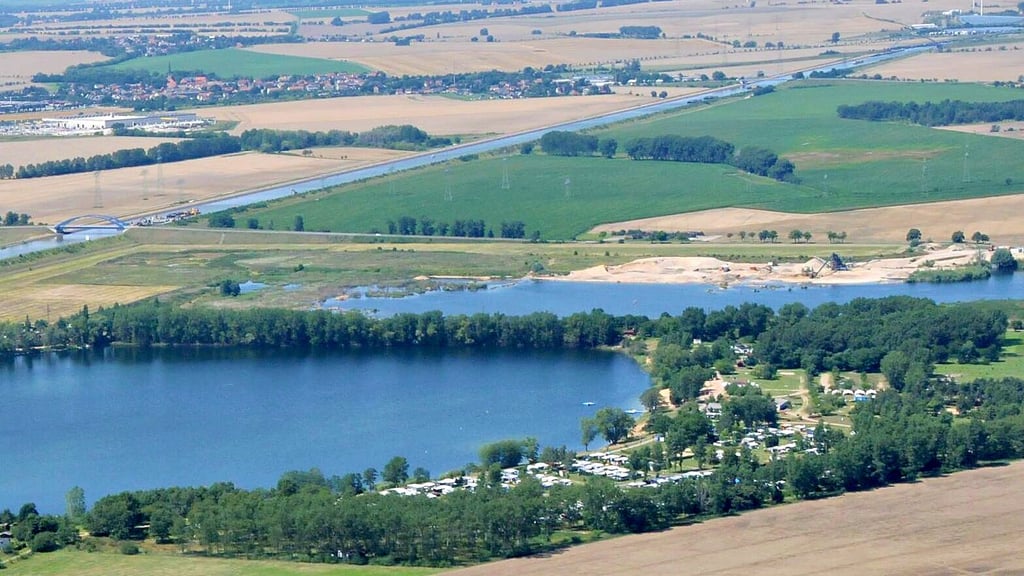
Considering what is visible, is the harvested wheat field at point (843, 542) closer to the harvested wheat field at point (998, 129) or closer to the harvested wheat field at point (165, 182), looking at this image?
the harvested wheat field at point (165, 182)

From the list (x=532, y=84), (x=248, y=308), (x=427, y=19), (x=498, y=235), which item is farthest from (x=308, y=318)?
(x=427, y=19)

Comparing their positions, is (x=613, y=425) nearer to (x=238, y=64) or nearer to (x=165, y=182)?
(x=165, y=182)

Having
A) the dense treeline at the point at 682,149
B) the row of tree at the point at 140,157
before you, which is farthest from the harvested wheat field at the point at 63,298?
the dense treeline at the point at 682,149

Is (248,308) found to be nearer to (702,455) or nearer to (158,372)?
(158,372)

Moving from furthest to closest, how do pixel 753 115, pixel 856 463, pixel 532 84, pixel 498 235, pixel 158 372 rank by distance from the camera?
1. pixel 532 84
2. pixel 753 115
3. pixel 498 235
4. pixel 158 372
5. pixel 856 463

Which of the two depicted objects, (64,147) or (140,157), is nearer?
(140,157)

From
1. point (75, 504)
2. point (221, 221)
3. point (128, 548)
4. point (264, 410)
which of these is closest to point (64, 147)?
point (221, 221)
